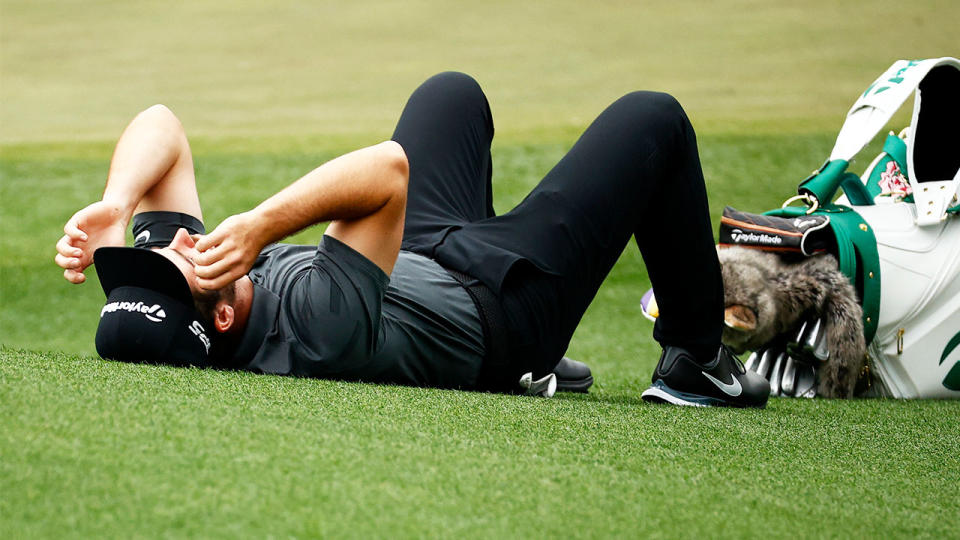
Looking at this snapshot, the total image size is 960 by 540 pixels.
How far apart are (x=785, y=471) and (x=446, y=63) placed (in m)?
5.33

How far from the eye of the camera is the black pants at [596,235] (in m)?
1.49

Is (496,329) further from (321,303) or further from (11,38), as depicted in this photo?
(11,38)

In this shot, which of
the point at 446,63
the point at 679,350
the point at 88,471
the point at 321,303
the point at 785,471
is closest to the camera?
the point at 88,471

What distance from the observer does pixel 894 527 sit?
37.6 inches

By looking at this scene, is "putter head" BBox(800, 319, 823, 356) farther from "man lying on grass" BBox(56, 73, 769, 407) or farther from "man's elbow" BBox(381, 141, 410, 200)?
"man's elbow" BBox(381, 141, 410, 200)

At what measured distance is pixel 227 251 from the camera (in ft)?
3.93

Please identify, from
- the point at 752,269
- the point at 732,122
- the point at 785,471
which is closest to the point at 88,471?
the point at 785,471

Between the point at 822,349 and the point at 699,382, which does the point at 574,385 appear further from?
the point at 822,349

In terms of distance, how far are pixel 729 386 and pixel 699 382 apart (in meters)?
0.06

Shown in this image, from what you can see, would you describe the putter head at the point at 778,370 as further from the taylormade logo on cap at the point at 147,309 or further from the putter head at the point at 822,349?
the taylormade logo on cap at the point at 147,309

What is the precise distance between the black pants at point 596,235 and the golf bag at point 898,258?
1.53ft

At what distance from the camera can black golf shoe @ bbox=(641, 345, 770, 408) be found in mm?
1598

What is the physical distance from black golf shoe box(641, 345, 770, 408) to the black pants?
3 cm

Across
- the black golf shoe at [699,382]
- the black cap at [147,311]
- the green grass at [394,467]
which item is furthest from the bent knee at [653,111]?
the black cap at [147,311]
